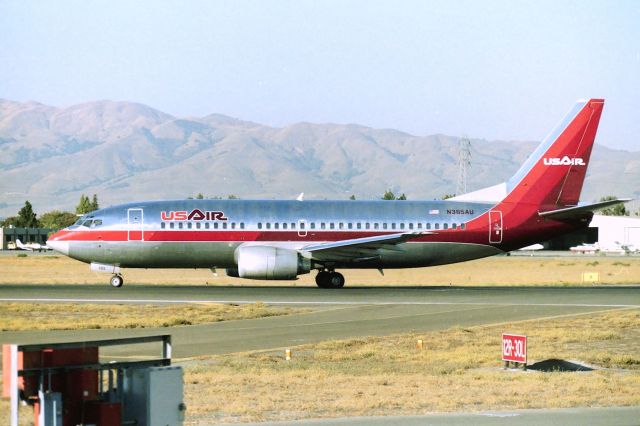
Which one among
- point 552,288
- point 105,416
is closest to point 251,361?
point 105,416

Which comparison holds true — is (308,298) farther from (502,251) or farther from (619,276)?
(619,276)

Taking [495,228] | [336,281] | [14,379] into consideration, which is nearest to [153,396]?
[14,379]

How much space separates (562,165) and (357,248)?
35.6ft

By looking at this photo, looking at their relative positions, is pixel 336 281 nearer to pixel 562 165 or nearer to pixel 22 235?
pixel 562 165

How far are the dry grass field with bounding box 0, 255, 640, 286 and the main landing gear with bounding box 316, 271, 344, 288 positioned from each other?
4484mm

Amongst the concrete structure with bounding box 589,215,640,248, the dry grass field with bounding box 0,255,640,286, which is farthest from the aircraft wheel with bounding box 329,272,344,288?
the concrete structure with bounding box 589,215,640,248

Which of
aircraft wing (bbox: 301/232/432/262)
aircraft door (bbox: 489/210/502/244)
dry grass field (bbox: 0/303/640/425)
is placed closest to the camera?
dry grass field (bbox: 0/303/640/425)

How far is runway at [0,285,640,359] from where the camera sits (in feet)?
82.4

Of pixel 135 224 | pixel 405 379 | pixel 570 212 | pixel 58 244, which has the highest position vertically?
pixel 570 212

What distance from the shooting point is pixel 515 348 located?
774 inches

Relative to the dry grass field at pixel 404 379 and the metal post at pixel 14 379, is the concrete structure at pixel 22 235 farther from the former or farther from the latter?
the metal post at pixel 14 379

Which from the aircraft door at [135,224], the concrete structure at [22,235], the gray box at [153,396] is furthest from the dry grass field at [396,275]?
the concrete structure at [22,235]

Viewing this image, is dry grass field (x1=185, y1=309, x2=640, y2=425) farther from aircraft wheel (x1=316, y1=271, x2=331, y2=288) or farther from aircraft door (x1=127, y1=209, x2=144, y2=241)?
aircraft door (x1=127, y1=209, x2=144, y2=241)

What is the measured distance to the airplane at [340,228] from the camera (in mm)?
45188
